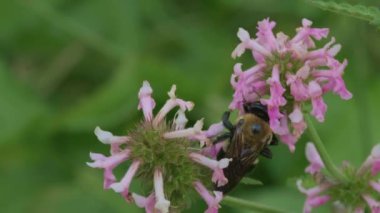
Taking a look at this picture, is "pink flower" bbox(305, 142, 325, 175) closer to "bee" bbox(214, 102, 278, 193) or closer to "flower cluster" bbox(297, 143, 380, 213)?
"flower cluster" bbox(297, 143, 380, 213)

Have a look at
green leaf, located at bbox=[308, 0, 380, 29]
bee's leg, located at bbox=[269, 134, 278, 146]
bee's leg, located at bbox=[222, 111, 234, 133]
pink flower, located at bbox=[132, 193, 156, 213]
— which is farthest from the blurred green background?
green leaf, located at bbox=[308, 0, 380, 29]

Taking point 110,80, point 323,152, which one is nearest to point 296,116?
point 323,152

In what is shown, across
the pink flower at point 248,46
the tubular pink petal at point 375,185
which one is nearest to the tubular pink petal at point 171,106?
the pink flower at point 248,46

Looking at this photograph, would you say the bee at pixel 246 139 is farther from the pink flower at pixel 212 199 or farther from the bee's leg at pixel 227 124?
the pink flower at pixel 212 199

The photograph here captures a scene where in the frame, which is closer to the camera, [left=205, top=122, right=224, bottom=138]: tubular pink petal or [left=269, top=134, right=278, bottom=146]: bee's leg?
[left=205, top=122, right=224, bottom=138]: tubular pink petal

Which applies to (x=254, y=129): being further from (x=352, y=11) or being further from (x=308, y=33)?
(x=352, y=11)

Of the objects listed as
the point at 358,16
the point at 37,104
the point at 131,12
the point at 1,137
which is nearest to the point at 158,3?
the point at 131,12
